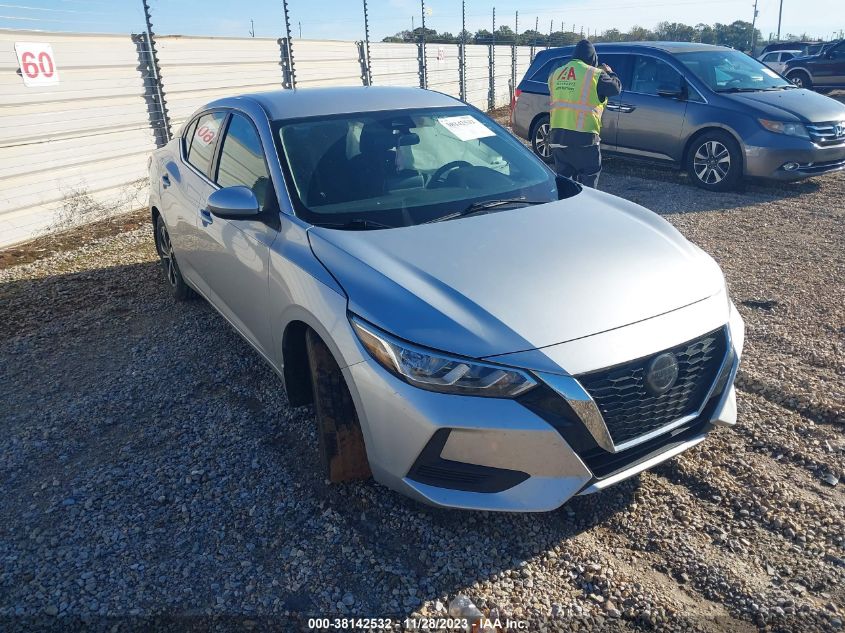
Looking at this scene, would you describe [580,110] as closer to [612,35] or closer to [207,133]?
[207,133]

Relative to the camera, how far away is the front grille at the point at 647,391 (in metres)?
2.36

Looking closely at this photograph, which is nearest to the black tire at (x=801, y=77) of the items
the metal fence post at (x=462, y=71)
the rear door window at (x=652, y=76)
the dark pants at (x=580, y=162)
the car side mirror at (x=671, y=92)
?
the metal fence post at (x=462, y=71)

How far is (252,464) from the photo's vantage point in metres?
3.25

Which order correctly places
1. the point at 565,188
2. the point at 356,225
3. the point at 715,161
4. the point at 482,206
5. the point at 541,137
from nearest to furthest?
the point at 356,225 < the point at 482,206 < the point at 565,188 < the point at 715,161 < the point at 541,137

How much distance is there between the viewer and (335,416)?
111 inches

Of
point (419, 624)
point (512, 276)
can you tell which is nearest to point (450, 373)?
point (512, 276)

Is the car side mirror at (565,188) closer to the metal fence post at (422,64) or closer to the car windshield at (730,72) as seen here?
the car windshield at (730,72)

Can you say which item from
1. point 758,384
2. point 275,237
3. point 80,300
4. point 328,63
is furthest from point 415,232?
point 328,63

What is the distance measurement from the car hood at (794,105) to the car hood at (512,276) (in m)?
6.19

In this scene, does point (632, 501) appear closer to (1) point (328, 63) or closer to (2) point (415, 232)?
(2) point (415, 232)

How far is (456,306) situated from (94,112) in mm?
8160

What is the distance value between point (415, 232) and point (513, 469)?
1.19 metres

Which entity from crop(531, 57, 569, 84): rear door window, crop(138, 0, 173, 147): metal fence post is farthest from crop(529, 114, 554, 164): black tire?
crop(138, 0, 173, 147): metal fence post

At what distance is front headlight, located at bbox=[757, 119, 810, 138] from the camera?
8055 millimetres
